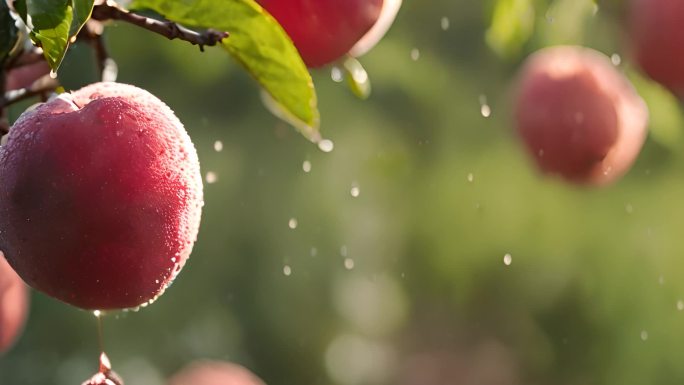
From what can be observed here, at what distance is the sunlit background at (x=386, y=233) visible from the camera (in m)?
2.52

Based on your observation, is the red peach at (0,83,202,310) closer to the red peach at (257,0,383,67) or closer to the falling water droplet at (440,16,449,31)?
the red peach at (257,0,383,67)

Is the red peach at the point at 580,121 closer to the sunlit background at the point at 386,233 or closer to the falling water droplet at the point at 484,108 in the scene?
the sunlit background at the point at 386,233

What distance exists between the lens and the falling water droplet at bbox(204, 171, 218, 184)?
2408mm

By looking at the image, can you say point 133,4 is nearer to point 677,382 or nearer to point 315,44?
point 315,44

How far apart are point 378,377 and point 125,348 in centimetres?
92

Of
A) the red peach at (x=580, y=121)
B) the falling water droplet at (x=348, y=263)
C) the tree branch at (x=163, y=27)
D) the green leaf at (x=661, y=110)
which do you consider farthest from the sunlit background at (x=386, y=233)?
the tree branch at (x=163, y=27)

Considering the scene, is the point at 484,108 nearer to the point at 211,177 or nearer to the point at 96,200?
the point at 211,177

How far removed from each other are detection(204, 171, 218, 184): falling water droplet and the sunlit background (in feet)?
0.05

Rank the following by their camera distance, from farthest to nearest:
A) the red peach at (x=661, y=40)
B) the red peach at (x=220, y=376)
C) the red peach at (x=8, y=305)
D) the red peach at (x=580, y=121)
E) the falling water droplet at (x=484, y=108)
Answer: the falling water droplet at (x=484, y=108), the red peach at (x=220, y=376), the red peach at (x=580, y=121), the red peach at (x=661, y=40), the red peach at (x=8, y=305)

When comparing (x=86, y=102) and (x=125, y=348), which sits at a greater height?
(x=86, y=102)

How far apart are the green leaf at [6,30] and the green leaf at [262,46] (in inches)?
2.7

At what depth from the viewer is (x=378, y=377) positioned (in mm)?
3227

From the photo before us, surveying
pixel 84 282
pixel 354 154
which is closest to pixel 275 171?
pixel 354 154

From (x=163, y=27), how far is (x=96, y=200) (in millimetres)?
93
